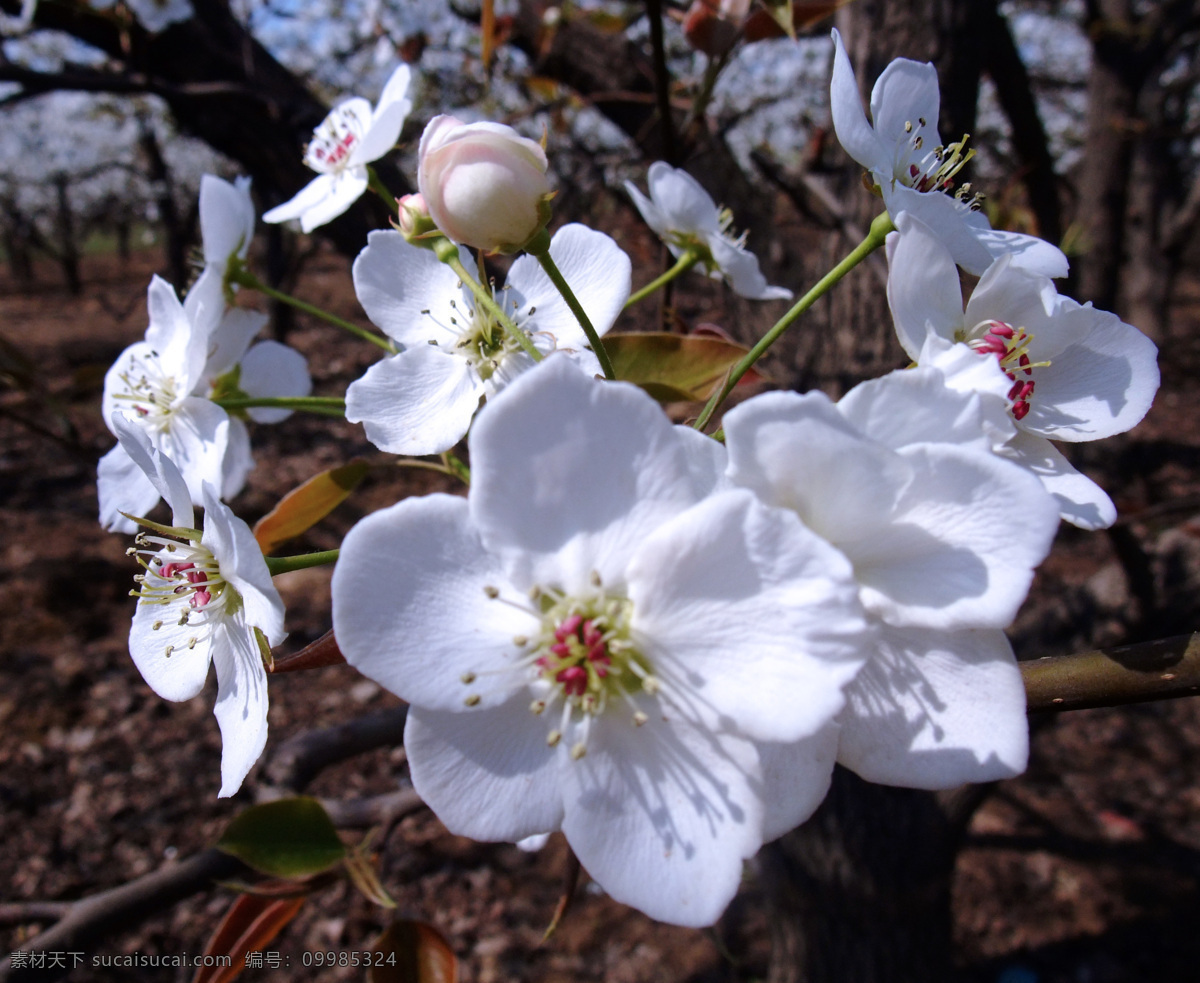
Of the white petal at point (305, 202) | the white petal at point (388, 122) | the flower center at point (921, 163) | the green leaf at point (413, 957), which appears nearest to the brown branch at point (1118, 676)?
the flower center at point (921, 163)

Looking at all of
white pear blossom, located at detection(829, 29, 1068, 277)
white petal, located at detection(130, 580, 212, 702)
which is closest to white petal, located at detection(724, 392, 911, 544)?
white pear blossom, located at detection(829, 29, 1068, 277)

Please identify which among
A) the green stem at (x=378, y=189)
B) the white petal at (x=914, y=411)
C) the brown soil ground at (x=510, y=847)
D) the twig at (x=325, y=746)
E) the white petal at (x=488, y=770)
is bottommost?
the brown soil ground at (x=510, y=847)

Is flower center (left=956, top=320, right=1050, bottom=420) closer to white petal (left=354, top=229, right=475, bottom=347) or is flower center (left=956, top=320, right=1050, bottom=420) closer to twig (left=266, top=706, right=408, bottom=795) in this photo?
white petal (left=354, top=229, right=475, bottom=347)

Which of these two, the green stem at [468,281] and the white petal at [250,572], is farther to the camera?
the green stem at [468,281]

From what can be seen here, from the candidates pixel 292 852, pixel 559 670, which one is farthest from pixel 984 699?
pixel 292 852

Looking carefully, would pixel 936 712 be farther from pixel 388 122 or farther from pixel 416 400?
pixel 388 122

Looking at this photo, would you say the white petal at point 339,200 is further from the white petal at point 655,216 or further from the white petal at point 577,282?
the white petal at point 655,216
